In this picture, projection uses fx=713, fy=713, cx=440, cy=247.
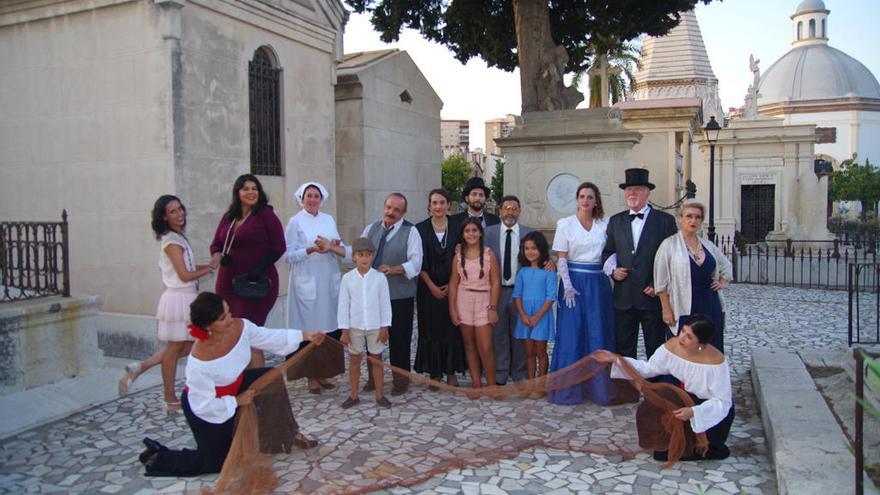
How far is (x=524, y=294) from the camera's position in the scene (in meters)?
6.89

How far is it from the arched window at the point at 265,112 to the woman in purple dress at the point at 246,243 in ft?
9.89

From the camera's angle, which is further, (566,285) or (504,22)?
(504,22)

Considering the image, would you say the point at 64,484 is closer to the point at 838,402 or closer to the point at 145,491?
the point at 145,491

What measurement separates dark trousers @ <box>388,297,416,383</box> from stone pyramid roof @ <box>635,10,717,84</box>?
4072cm

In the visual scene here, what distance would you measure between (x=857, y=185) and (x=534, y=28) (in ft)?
138

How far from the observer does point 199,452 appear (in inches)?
193

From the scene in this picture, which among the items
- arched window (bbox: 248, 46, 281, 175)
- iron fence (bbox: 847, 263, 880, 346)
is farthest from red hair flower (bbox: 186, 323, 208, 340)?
iron fence (bbox: 847, 263, 880, 346)

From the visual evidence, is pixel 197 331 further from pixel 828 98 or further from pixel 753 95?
pixel 828 98

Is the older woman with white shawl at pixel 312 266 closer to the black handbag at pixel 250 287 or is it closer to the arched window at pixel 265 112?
the black handbag at pixel 250 287

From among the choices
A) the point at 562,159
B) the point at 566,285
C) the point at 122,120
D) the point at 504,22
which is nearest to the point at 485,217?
the point at 566,285

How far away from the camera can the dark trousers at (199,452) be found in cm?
479

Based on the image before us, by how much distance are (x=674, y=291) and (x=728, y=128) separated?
79.5 ft

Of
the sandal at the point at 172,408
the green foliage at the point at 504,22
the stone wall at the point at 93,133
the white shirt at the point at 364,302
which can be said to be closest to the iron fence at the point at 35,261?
the stone wall at the point at 93,133

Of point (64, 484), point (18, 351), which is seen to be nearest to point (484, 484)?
point (64, 484)
